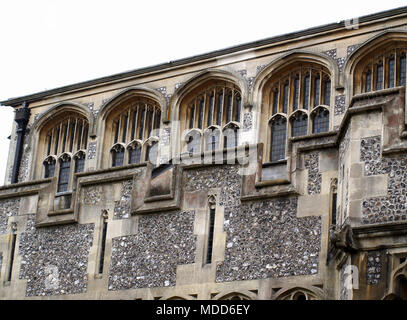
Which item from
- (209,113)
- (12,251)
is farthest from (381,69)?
(12,251)

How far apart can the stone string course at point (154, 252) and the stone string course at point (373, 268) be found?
4.38 m

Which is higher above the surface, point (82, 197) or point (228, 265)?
point (82, 197)

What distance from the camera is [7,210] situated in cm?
2277

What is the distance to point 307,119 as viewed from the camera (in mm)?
27703

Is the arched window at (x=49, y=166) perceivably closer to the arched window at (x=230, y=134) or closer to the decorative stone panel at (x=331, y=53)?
the arched window at (x=230, y=134)

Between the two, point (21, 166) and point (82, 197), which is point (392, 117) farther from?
A: point (21, 166)

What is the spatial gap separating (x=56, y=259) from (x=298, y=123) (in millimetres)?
9210

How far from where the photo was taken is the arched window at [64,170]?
31.6 m

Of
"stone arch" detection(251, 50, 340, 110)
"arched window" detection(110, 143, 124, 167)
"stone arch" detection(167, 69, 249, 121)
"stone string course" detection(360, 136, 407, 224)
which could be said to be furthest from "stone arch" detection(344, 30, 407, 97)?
"stone string course" detection(360, 136, 407, 224)

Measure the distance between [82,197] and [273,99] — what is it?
8.68m

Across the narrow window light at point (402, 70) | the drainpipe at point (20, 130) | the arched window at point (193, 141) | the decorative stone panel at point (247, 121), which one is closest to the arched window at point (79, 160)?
the drainpipe at point (20, 130)

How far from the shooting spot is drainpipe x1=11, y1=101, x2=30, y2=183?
32344mm
